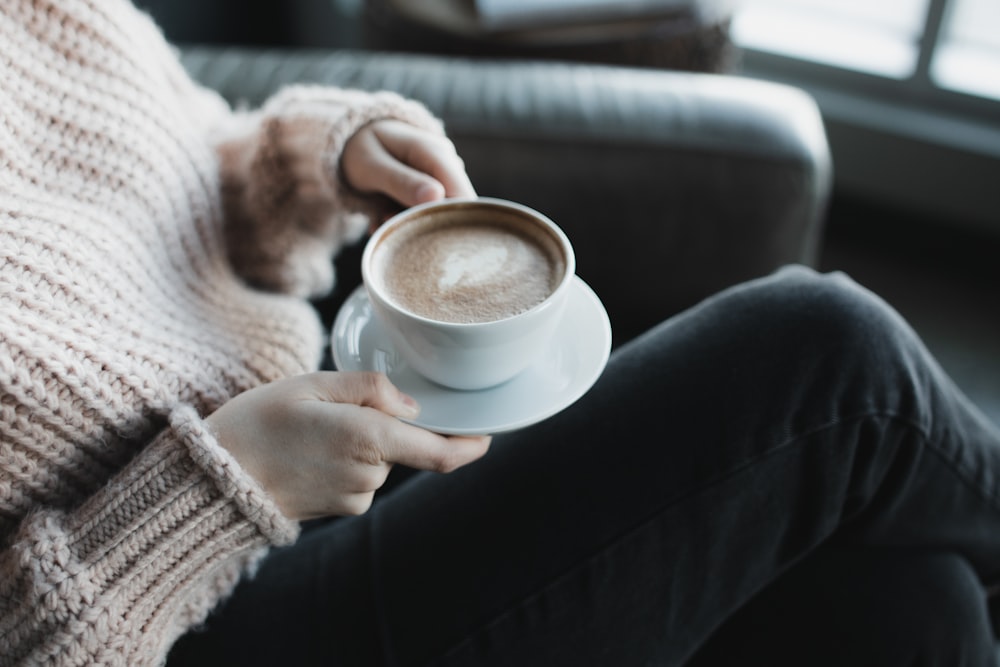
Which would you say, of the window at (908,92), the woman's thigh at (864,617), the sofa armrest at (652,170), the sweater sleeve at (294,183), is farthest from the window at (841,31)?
the woman's thigh at (864,617)

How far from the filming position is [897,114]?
158 cm

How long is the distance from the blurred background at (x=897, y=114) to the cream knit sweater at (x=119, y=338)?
0.65 meters

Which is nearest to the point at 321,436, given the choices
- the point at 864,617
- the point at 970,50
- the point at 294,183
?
the point at 294,183

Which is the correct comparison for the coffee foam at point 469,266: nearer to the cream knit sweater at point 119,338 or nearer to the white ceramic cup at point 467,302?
the white ceramic cup at point 467,302

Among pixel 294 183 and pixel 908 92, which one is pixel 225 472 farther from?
pixel 908 92

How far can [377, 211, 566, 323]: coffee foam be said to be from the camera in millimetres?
564

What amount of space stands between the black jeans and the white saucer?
60mm

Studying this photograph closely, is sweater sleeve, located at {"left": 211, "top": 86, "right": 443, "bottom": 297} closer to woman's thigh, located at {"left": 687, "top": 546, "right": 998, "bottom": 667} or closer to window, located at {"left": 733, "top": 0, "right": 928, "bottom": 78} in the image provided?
woman's thigh, located at {"left": 687, "top": 546, "right": 998, "bottom": 667}

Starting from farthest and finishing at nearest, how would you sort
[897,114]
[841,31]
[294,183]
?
[841,31] → [897,114] → [294,183]

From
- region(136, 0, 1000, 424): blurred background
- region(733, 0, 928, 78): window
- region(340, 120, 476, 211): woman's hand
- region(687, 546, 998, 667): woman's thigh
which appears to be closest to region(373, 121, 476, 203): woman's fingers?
region(340, 120, 476, 211): woman's hand

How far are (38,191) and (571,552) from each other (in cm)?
44

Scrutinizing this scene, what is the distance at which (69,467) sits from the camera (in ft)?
1.85

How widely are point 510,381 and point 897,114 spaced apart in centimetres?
128

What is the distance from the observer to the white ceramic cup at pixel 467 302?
535 millimetres
